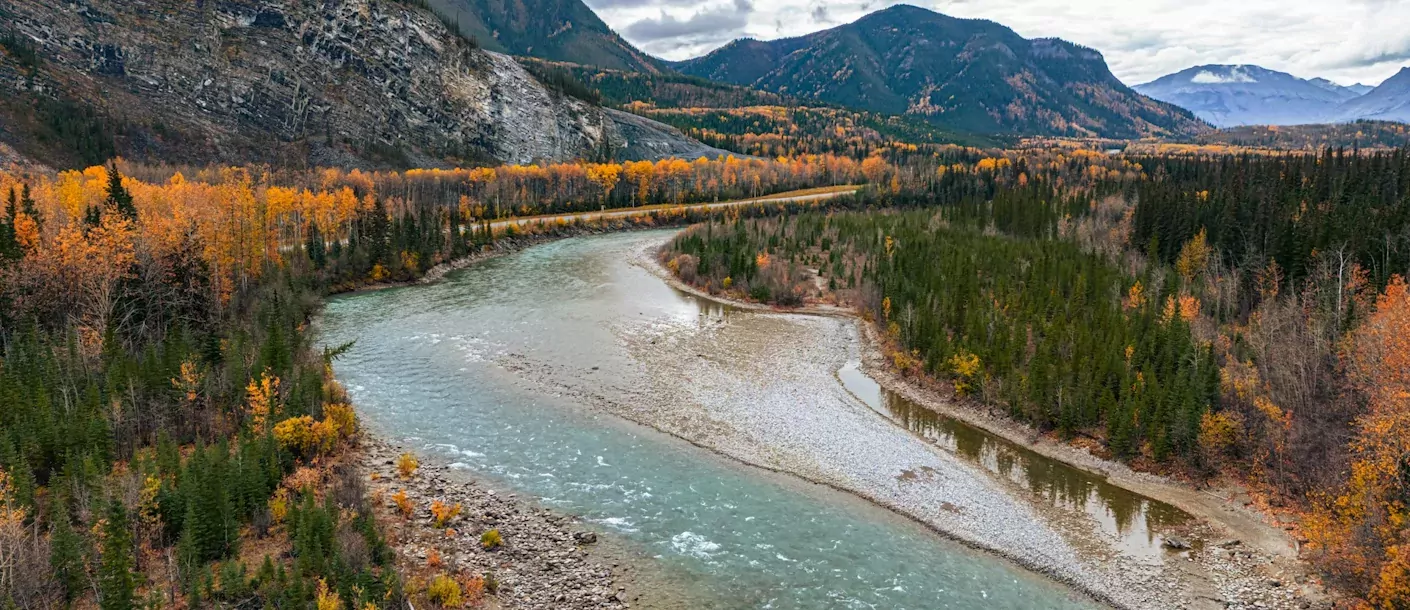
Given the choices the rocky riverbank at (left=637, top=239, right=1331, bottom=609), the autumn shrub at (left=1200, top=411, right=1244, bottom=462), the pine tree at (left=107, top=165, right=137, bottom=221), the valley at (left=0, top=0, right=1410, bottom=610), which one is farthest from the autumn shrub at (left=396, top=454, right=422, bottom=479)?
the autumn shrub at (left=1200, top=411, right=1244, bottom=462)

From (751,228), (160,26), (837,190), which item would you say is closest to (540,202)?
(751,228)

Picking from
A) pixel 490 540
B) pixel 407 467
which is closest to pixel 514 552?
pixel 490 540

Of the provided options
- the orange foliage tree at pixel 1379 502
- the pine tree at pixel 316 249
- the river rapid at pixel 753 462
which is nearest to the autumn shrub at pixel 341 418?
the river rapid at pixel 753 462

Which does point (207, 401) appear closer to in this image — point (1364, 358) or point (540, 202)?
point (1364, 358)

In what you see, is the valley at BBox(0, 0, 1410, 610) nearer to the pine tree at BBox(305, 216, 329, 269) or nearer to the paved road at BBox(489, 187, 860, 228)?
the pine tree at BBox(305, 216, 329, 269)

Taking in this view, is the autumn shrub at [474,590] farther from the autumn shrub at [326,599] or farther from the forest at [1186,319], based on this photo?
the forest at [1186,319]
